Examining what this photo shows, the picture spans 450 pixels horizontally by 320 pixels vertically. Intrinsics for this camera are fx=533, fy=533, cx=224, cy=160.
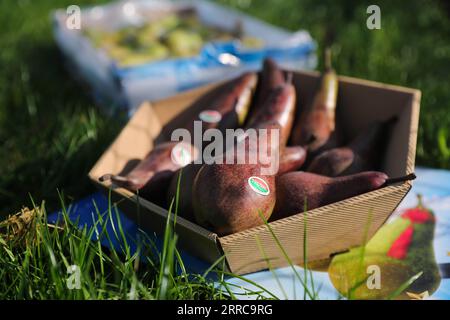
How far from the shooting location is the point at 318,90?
2.34 m

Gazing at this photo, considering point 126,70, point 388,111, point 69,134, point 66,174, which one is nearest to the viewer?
point 388,111

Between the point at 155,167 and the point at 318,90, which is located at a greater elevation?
the point at 318,90

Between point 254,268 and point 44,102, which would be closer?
point 254,268

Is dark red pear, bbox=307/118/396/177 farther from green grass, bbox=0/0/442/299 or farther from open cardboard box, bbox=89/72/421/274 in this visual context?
green grass, bbox=0/0/442/299

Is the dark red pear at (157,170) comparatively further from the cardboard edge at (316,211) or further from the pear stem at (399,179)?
the pear stem at (399,179)

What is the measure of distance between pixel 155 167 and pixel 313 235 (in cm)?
65

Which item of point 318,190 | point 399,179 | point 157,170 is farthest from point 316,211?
point 157,170

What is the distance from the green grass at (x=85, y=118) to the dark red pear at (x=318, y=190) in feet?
1.12

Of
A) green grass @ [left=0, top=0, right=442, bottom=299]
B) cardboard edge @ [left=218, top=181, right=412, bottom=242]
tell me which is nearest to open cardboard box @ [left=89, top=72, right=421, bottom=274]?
cardboard edge @ [left=218, top=181, right=412, bottom=242]

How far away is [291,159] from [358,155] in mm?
258

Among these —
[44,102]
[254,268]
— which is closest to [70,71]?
[44,102]

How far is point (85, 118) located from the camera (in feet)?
9.59
